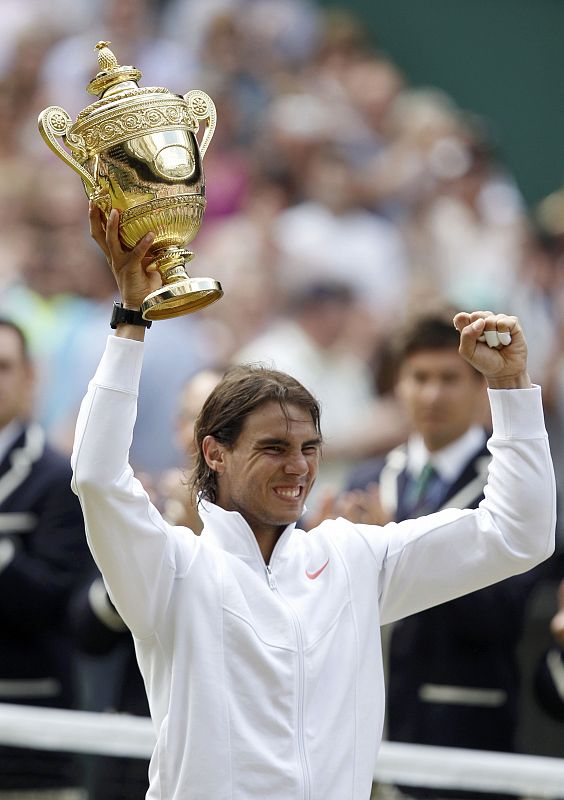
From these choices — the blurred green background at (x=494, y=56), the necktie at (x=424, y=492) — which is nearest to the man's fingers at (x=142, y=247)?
the necktie at (x=424, y=492)

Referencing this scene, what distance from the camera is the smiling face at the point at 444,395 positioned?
460 cm

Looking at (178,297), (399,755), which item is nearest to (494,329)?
(178,297)

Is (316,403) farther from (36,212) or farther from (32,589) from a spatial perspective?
(36,212)

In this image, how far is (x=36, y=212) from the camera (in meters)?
8.78

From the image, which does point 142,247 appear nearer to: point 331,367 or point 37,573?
point 37,573

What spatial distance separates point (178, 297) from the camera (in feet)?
9.06

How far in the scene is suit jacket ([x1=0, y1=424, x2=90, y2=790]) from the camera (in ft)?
15.8

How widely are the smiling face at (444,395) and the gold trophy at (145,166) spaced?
1.77 metres

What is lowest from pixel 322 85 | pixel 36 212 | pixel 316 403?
pixel 316 403

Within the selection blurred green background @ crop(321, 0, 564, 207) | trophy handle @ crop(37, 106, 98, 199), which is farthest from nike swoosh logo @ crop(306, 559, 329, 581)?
blurred green background @ crop(321, 0, 564, 207)

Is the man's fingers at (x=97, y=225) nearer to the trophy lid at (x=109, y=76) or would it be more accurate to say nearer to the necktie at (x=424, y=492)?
the trophy lid at (x=109, y=76)

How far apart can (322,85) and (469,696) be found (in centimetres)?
629

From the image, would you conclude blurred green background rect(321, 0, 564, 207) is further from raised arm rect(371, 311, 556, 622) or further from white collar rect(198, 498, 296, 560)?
white collar rect(198, 498, 296, 560)

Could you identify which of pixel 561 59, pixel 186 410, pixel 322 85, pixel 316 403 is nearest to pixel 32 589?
pixel 186 410
